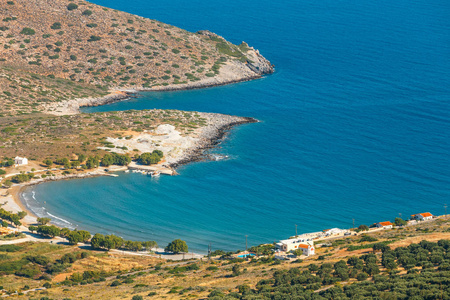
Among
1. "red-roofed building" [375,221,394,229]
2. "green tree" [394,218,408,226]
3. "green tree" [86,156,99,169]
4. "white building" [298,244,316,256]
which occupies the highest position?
"green tree" [86,156,99,169]

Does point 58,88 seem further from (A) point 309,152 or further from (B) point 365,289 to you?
(B) point 365,289

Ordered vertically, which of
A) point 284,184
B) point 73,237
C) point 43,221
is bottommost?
point 73,237

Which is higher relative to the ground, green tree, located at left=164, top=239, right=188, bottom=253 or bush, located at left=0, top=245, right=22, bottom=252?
green tree, located at left=164, top=239, right=188, bottom=253

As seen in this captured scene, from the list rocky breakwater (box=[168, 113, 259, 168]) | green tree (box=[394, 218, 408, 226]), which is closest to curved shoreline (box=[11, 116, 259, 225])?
rocky breakwater (box=[168, 113, 259, 168])

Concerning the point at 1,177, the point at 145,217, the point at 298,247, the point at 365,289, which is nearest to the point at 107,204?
the point at 145,217

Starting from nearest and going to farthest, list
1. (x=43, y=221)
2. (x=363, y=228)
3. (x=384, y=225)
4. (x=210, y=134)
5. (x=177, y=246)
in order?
(x=177, y=246), (x=363, y=228), (x=384, y=225), (x=43, y=221), (x=210, y=134)

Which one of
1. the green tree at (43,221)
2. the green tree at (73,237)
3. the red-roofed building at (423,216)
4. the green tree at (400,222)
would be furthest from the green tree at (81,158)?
the red-roofed building at (423,216)

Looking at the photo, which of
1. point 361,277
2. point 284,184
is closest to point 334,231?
point 284,184

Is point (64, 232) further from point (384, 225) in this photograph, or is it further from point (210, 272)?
point (384, 225)

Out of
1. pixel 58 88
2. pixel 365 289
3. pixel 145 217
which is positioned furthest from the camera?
pixel 58 88

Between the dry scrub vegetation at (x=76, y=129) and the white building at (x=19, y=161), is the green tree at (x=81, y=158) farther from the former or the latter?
the white building at (x=19, y=161)

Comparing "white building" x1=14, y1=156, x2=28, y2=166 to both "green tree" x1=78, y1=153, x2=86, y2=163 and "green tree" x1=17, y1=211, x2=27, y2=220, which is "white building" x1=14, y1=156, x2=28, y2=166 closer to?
"green tree" x1=78, y1=153, x2=86, y2=163
